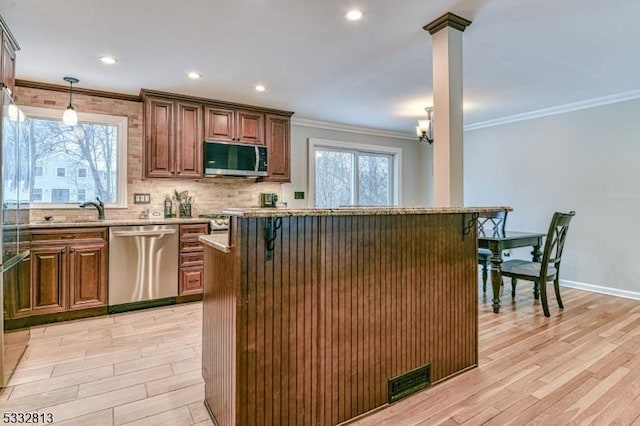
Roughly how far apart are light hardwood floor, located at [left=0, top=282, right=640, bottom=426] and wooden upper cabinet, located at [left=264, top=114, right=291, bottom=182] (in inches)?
89.5

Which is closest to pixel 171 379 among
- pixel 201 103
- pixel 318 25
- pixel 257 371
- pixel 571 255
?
pixel 257 371

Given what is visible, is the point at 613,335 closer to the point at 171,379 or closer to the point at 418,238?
the point at 418,238

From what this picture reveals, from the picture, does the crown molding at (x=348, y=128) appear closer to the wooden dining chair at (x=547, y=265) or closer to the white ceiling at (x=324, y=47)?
the white ceiling at (x=324, y=47)

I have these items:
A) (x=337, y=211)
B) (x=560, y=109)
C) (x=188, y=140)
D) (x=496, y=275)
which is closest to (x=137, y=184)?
(x=188, y=140)

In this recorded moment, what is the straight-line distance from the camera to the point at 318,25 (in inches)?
98.3

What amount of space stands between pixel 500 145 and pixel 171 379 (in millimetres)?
5379

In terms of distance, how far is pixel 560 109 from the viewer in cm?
464

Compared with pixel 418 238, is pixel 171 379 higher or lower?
lower

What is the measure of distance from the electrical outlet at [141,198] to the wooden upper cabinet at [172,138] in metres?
0.38

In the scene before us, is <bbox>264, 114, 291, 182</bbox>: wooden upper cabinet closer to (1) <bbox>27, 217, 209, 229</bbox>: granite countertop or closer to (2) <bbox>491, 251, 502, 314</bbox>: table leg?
(1) <bbox>27, 217, 209, 229</bbox>: granite countertop

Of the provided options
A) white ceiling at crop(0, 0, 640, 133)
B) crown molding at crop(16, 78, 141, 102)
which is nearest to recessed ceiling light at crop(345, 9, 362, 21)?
white ceiling at crop(0, 0, 640, 133)

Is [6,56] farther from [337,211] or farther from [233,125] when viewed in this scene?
[337,211]

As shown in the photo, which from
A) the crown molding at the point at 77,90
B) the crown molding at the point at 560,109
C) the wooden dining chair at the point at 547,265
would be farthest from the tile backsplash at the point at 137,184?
the crown molding at the point at 560,109

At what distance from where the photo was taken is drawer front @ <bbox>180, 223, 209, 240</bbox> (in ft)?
12.7
